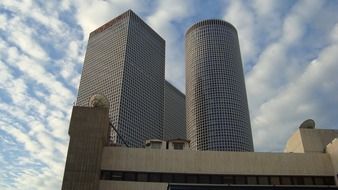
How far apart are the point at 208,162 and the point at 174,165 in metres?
4.68

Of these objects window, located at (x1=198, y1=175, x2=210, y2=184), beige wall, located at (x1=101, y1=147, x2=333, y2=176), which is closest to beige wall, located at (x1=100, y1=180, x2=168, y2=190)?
beige wall, located at (x1=101, y1=147, x2=333, y2=176)

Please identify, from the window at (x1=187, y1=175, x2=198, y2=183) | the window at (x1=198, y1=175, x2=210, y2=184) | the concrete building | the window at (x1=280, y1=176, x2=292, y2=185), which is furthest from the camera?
the window at (x1=280, y1=176, x2=292, y2=185)

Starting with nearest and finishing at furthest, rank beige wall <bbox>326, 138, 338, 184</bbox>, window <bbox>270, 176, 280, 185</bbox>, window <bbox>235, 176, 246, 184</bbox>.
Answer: window <bbox>235, 176, 246, 184</bbox> < window <bbox>270, 176, 280, 185</bbox> < beige wall <bbox>326, 138, 338, 184</bbox>

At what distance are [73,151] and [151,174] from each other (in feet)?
35.0

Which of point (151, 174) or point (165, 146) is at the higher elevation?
point (165, 146)

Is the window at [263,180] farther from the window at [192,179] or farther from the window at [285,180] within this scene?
the window at [192,179]

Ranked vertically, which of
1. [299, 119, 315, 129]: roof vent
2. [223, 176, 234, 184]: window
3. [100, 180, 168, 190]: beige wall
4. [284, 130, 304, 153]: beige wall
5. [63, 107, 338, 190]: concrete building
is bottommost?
[100, 180, 168, 190]: beige wall

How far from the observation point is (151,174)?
1890 inches

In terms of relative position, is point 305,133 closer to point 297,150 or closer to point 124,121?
point 297,150

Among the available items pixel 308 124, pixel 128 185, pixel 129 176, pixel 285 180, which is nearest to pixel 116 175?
pixel 129 176

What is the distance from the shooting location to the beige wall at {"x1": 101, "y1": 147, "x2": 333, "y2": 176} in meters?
48.4

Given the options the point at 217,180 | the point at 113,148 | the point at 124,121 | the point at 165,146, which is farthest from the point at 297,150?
the point at 124,121

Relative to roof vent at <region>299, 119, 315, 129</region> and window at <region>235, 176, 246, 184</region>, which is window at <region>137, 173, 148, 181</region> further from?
roof vent at <region>299, 119, 315, 129</region>

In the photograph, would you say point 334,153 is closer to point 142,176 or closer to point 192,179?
point 192,179
